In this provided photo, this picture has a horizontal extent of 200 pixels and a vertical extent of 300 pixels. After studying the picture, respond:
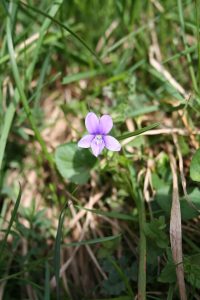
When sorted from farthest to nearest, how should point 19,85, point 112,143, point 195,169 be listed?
1. point 19,85
2. point 195,169
3. point 112,143

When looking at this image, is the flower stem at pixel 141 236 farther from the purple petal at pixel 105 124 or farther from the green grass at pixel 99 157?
the purple petal at pixel 105 124

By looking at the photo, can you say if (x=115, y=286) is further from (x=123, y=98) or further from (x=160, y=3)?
(x=160, y=3)

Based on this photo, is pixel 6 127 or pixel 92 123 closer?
pixel 92 123

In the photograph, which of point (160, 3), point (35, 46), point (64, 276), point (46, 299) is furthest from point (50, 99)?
point (46, 299)

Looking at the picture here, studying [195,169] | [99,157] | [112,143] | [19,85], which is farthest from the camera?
[99,157]

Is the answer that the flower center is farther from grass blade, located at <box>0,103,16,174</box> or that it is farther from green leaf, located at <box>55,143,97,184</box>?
grass blade, located at <box>0,103,16,174</box>

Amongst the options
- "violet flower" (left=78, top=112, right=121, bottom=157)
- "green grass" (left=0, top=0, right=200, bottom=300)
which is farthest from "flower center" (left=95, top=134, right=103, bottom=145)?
"green grass" (left=0, top=0, right=200, bottom=300)

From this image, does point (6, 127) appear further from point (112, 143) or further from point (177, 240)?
point (177, 240)

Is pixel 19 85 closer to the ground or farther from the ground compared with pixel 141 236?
farther from the ground

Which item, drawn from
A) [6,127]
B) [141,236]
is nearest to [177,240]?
[141,236]
